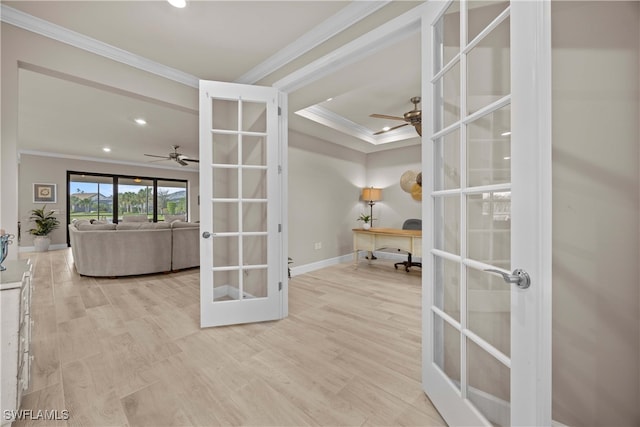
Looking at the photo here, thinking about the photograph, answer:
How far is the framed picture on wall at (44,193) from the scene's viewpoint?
6.83m

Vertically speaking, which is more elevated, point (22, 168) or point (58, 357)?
point (22, 168)

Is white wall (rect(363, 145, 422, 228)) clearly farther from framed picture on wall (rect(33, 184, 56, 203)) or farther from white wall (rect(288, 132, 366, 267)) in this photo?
framed picture on wall (rect(33, 184, 56, 203))

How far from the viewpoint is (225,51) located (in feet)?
7.97

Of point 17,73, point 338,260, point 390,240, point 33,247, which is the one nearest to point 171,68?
point 17,73

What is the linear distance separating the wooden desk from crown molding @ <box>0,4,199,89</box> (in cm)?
332

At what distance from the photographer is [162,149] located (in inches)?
259

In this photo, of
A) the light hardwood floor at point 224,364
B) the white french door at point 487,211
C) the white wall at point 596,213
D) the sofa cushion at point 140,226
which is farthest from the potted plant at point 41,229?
the white wall at point 596,213

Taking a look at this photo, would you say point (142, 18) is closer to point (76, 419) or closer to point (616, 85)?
point (76, 419)

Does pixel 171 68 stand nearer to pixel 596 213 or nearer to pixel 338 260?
pixel 596 213

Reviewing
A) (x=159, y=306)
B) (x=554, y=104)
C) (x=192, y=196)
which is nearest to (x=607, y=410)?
(x=554, y=104)

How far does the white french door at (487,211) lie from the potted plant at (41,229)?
9247 millimetres

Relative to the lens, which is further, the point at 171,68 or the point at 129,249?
the point at 129,249

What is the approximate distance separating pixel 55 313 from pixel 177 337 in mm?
1566

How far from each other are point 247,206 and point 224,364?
58.1 inches
